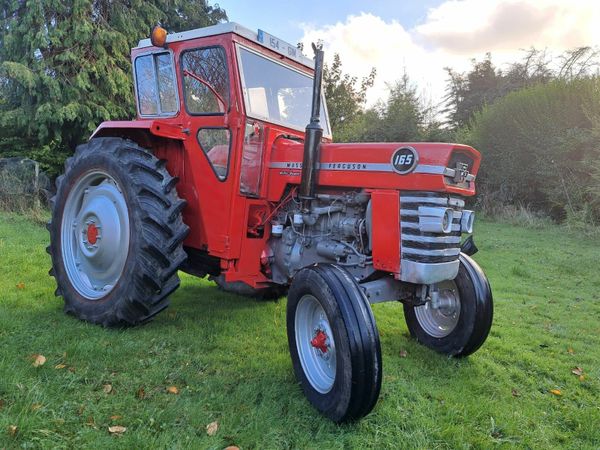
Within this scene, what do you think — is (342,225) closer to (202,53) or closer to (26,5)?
(202,53)

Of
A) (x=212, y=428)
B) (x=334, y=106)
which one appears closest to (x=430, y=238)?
(x=212, y=428)

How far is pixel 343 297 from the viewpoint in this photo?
2.70 meters

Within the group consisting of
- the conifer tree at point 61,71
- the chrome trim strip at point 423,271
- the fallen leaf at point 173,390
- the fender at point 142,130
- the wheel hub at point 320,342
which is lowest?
the fallen leaf at point 173,390

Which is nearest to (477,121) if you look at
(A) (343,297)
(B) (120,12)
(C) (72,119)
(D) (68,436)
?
(B) (120,12)

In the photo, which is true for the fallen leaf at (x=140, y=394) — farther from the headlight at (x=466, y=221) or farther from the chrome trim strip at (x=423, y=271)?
the headlight at (x=466, y=221)

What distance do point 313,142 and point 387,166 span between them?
23.5 inches

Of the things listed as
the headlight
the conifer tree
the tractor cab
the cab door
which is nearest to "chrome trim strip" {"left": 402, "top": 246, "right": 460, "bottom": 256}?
the headlight

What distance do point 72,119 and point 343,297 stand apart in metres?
9.84

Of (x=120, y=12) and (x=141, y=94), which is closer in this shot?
(x=141, y=94)

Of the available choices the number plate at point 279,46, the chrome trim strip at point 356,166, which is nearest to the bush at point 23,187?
the number plate at point 279,46

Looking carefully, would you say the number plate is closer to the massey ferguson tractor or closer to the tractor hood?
the massey ferguson tractor

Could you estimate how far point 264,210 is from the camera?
3922 millimetres

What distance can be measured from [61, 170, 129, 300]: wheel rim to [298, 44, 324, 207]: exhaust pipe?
1.53 m

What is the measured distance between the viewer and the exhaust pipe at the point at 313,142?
3172mm
